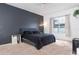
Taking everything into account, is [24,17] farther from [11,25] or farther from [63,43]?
[63,43]

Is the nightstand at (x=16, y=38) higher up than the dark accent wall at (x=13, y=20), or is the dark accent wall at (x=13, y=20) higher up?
the dark accent wall at (x=13, y=20)

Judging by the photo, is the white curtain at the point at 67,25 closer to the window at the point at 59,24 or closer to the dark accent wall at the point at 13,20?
the window at the point at 59,24

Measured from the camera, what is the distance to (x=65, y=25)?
1.55 metres

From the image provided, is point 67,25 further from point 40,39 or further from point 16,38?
point 16,38

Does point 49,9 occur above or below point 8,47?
above

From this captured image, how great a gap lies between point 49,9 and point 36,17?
0.32 meters

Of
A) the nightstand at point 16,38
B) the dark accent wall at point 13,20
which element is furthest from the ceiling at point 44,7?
the nightstand at point 16,38

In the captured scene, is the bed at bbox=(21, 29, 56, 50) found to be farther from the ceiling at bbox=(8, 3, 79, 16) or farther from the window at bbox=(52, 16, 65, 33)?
the ceiling at bbox=(8, 3, 79, 16)

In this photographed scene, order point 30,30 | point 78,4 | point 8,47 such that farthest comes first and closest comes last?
point 30,30 < point 8,47 < point 78,4

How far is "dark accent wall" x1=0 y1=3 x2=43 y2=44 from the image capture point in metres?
1.56

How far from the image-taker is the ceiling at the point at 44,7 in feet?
4.92

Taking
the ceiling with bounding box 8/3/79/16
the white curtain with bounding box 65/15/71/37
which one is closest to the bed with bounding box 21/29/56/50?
the white curtain with bounding box 65/15/71/37

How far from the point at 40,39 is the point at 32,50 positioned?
1.05ft
